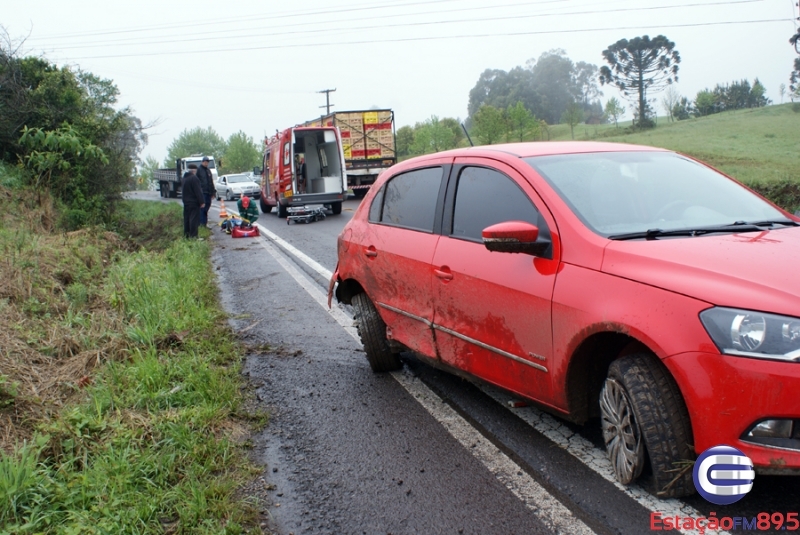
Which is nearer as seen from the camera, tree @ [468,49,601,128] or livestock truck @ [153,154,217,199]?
livestock truck @ [153,154,217,199]

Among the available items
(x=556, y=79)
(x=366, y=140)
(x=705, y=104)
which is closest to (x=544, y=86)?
(x=556, y=79)

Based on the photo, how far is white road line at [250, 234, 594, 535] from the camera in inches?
122

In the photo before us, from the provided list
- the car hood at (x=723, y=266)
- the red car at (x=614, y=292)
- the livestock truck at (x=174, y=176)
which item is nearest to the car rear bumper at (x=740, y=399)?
the red car at (x=614, y=292)

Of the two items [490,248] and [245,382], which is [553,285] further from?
[245,382]

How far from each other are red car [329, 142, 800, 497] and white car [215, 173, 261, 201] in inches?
1292

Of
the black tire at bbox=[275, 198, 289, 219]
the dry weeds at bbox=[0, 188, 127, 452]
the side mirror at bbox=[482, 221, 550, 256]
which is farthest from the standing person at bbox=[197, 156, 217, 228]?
the side mirror at bbox=[482, 221, 550, 256]

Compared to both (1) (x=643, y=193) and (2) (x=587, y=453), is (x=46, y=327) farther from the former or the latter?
(1) (x=643, y=193)

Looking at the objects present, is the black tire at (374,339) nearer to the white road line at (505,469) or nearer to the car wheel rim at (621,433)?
the white road line at (505,469)

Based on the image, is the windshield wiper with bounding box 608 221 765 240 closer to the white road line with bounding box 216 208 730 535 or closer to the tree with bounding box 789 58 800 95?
the white road line with bounding box 216 208 730 535

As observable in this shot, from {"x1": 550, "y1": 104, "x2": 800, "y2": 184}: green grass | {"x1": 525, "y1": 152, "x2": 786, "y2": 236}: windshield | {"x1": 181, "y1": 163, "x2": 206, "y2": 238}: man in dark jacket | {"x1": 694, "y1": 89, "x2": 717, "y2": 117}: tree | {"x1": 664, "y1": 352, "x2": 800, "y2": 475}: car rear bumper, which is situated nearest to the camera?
{"x1": 664, "y1": 352, "x2": 800, "y2": 475}: car rear bumper

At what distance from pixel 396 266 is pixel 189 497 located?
6.80 feet

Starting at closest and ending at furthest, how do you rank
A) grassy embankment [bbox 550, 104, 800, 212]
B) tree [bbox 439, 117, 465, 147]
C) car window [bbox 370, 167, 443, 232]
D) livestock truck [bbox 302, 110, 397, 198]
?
car window [bbox 370, 167, 443, 232] → grassy embankment [bbox 550, 104, 800, 212] → livestock truck [bbox 302, 110, 397, 198] → tree [bbox 439, 117, 465, 147]

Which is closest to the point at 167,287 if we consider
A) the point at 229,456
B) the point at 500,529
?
the point at 229,456

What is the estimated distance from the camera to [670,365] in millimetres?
2826
